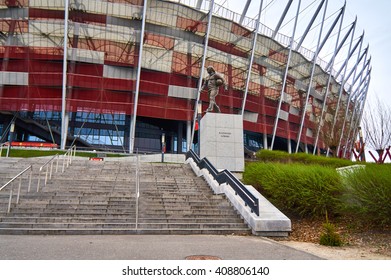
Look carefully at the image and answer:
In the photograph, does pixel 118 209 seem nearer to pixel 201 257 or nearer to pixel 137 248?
pixel 137 248

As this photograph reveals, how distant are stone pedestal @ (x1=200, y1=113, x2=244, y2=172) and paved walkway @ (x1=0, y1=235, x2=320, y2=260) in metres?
8.35

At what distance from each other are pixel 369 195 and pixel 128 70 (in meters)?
32.9

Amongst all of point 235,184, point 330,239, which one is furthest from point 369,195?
point 235,184

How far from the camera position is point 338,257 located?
596cm

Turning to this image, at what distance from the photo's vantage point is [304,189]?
31.6ft

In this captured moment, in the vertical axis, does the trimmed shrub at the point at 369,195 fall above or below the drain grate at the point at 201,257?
above

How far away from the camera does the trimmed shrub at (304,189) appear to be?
9.38m

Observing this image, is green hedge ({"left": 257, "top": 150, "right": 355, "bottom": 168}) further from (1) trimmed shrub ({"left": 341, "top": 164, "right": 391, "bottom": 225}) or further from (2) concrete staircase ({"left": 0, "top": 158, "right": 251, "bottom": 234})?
(1) trimmed shrub ({"left": 341, "top": 164, "right": 391, "bottom": 225})

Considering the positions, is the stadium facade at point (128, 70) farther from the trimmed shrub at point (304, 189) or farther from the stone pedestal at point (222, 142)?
the trimmed shrub at point (304, 189)

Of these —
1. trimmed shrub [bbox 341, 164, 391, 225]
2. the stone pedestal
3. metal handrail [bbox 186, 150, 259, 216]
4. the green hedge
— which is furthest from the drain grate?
the green hedge

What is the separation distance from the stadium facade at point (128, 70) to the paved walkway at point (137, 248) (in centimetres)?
2767

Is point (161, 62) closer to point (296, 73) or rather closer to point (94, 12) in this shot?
point (94, 12)

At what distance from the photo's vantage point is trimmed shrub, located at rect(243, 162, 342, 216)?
30.8 ft

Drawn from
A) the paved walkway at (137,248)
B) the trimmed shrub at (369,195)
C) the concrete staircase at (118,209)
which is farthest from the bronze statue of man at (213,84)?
the paved walkway at (137,248)
